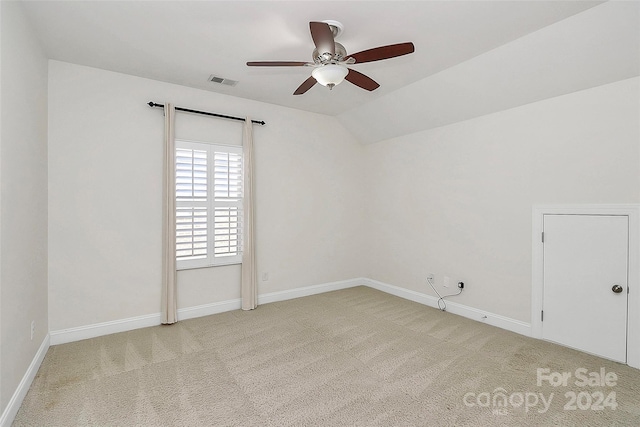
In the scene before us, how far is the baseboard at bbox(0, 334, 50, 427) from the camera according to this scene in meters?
1.97

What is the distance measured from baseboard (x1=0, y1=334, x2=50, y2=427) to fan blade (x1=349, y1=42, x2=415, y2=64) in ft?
10.9

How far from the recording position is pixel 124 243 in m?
3.57

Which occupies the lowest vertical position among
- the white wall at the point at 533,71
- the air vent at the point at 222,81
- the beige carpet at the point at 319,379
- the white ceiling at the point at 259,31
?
the beige carpet at the point at 319,379

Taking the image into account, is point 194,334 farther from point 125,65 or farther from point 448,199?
point 448,199

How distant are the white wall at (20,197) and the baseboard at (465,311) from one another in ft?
14.3

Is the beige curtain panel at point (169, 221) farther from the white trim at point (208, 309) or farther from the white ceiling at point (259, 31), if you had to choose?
the white ceiling at point (259, 31)

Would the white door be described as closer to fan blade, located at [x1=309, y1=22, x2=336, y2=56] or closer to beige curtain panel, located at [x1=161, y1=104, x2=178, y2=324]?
fan blade, located at [x1=309, y1=22, x2=336, y2=56]

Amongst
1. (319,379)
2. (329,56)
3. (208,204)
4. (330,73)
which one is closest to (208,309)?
(208,204)

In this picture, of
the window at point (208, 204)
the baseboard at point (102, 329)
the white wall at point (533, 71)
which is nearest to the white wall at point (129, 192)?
the baseboard at point (102, 329)

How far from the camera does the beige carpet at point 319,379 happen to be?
211cm

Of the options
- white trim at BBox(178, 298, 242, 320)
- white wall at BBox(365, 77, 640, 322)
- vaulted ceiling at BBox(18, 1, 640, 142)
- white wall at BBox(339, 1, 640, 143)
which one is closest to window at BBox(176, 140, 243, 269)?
white trim at BBox(178, 298, 242, 320)

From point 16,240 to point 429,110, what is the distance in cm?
440

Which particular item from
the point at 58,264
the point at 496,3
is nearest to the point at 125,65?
the point at 58,264

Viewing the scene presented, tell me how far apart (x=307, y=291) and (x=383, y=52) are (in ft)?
12.1
